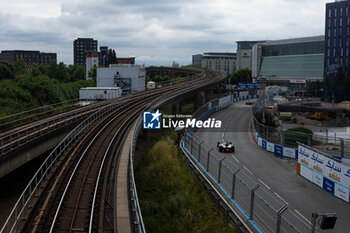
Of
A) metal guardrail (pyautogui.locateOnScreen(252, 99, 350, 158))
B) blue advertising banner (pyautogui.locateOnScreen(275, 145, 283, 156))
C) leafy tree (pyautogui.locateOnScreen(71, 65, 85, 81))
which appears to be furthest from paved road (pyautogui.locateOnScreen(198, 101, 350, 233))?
leafy tree (pyautogui.locateOnScreen(71, 65, 85, 81))

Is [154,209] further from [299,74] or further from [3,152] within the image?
[299,74]

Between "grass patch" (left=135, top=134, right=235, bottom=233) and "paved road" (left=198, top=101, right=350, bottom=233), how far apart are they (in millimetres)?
4479

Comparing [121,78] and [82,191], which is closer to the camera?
[82,191]

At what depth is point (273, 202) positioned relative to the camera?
1952 centimetres

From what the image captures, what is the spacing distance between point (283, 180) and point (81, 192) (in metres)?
13.6

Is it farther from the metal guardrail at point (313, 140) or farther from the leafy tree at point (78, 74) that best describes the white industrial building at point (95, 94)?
the leafy tree at point (78, 74)

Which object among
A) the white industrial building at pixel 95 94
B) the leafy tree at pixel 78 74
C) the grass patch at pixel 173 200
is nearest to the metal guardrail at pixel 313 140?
the grass patch at pixel 173 200

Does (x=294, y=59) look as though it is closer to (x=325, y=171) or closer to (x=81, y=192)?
(x=325, y=171)

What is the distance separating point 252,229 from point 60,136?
881 inches

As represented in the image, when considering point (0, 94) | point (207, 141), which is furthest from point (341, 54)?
point (0, 94)

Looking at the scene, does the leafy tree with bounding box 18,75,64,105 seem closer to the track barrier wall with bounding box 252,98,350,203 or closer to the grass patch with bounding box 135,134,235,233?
the grass patch with bounding box 135,134,235,233

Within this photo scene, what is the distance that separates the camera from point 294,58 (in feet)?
453

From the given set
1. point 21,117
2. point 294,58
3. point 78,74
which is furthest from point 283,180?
point 78,74

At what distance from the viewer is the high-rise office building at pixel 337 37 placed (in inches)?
3829
